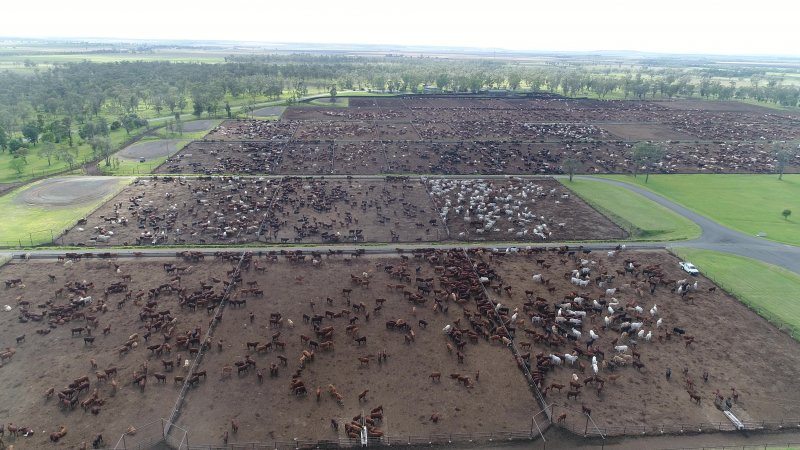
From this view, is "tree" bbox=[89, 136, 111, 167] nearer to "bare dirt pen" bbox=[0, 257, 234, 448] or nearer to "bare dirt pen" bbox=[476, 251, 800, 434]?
"bare dirt pen" bbox=[0, 257, 234, 448]

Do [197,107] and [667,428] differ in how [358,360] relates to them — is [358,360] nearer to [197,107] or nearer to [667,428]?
[667,428]

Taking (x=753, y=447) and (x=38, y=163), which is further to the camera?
(x=38, y=163)

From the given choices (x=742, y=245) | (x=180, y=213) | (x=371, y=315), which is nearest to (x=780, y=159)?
(x=742, y=245)

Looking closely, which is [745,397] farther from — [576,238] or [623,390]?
[576,238]

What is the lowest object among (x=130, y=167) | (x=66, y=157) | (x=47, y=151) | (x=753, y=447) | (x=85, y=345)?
(x=753, y=447)

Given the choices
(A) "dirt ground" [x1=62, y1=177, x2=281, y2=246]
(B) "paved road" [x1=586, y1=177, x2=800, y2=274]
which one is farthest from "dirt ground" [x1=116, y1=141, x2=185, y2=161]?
(B) "paved road" [x1=586, y1=177, x2=800, y2=274]

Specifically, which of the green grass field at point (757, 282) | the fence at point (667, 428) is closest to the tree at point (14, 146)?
the fence at point (667, 428)
